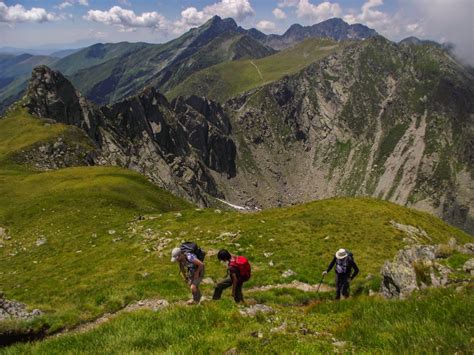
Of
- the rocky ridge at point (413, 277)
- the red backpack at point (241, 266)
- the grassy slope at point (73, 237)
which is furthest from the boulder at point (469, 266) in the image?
the grassy slope at point (73, 237)

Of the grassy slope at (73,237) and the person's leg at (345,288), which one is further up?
the person's leg at (345,288)

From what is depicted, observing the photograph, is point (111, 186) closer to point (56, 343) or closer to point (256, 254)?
point (256, 254)

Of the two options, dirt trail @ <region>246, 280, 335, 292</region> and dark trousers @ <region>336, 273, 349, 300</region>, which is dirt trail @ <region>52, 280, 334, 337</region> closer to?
dirt trail @ <region>246, 280, 335, 292</region>

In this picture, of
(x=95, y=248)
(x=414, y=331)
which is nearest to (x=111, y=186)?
(x=95, y=248)

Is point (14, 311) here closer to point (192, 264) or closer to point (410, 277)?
point (192, 264)

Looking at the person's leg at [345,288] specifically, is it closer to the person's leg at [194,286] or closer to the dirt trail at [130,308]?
the person's leg at [194,286]

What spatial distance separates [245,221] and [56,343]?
31.7m

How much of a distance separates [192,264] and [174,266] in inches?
475

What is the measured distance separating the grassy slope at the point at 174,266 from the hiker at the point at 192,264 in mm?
3082

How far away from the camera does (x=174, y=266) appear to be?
29781 mm

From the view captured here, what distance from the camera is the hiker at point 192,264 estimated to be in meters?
18.0

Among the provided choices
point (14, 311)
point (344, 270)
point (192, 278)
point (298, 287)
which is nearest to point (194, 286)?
point (192, 278)

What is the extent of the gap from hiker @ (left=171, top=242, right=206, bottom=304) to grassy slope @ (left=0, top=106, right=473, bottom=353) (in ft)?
10.1

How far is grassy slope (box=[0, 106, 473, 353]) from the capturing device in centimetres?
1016
